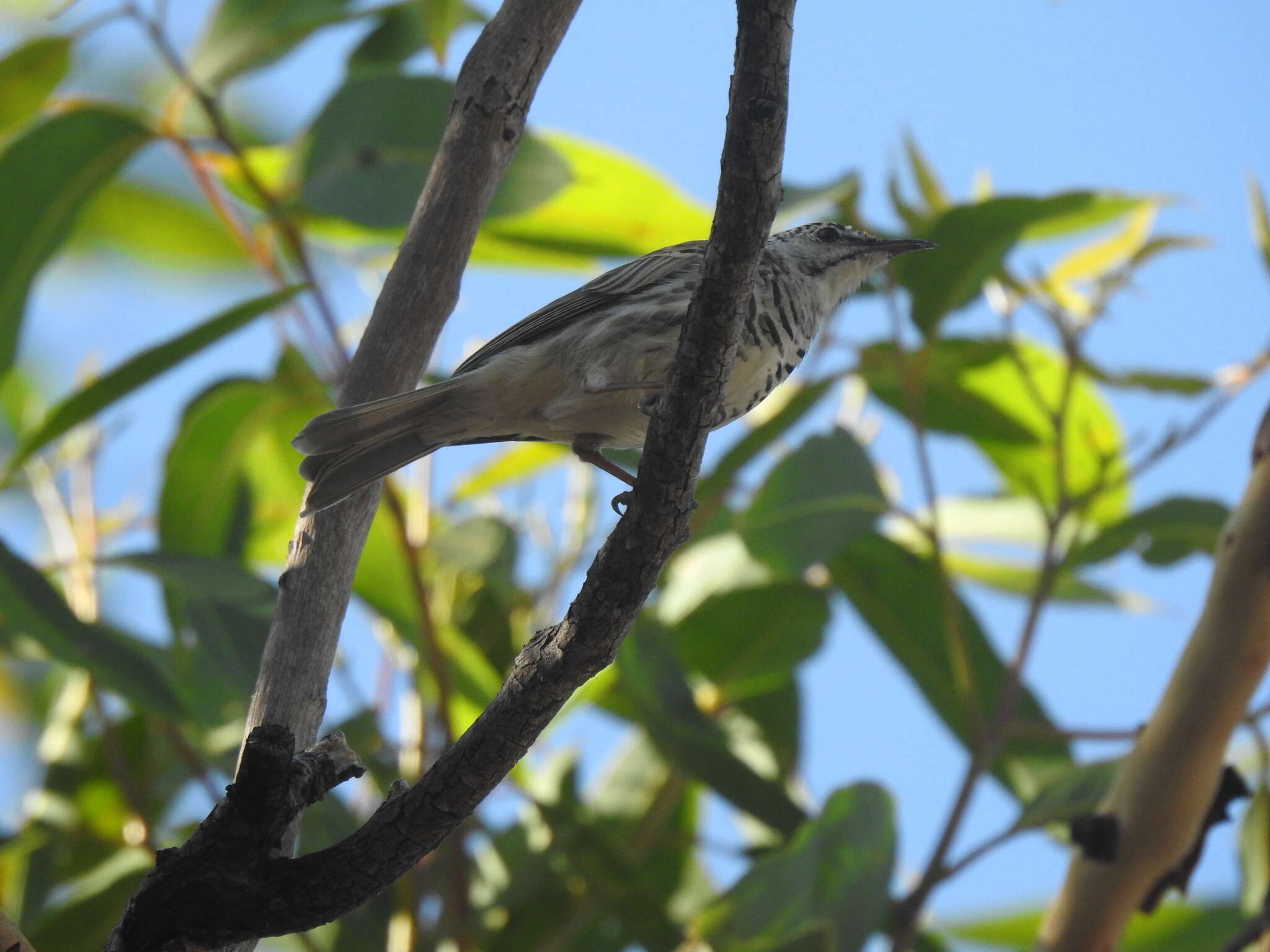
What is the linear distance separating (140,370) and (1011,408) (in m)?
2.96

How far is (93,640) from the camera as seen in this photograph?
10.5 ft

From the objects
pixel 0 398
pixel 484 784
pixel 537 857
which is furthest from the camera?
pixel 0 398

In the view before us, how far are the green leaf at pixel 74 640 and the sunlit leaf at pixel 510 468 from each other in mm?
1646

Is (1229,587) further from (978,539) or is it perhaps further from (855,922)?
(978,539)

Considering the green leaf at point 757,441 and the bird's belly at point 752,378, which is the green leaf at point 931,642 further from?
the bird's belly at point 752,378

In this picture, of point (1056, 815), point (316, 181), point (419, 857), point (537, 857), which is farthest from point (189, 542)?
point (1056, 815)

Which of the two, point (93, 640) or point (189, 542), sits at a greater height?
point (189, 542)

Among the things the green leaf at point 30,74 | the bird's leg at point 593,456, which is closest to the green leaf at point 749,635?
the bird's leg at point 593,456

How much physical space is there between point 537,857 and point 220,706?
104cm

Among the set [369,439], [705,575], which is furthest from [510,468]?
[369,439]

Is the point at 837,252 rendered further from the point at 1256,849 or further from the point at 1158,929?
the point at 1158,929

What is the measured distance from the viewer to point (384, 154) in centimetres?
372

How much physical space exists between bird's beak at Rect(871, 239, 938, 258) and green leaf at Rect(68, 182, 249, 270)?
253cm

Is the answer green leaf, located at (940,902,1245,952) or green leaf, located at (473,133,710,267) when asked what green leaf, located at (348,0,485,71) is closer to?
green leaf, located at (473,133,710,267)
